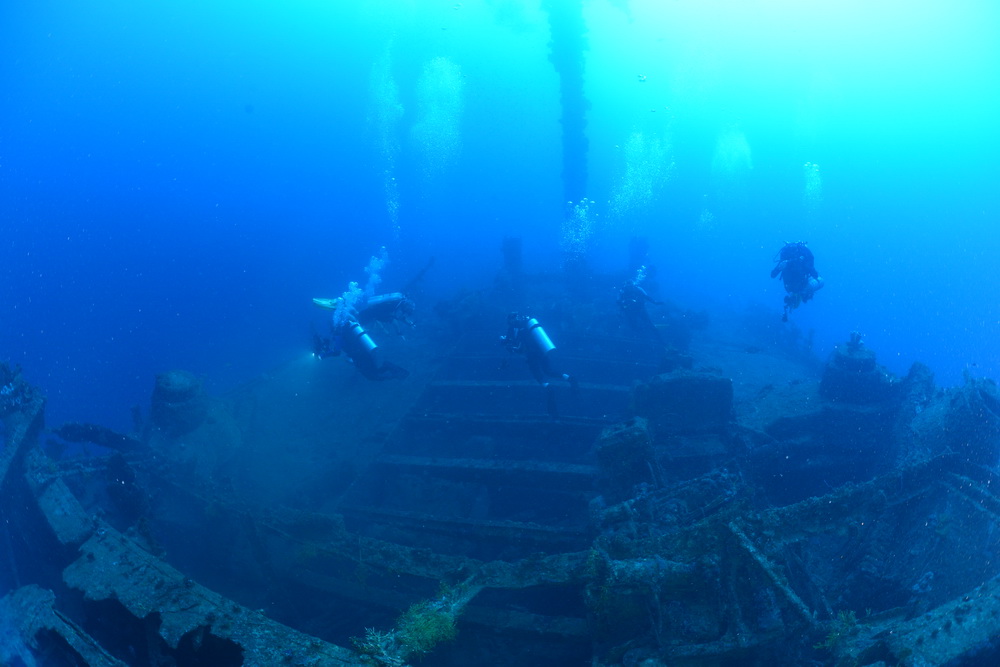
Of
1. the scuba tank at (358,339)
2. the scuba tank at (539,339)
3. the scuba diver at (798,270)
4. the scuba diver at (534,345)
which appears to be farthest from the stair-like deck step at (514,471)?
the scuba diver at (798,270)

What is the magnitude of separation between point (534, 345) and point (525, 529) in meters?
4.37

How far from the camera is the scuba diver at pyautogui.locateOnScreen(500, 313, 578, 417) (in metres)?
10.5

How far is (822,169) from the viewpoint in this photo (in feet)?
524

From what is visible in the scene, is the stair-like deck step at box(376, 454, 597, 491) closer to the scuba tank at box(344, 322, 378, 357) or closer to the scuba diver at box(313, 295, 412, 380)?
the scuba diver at box(313, 295, 412, 380)

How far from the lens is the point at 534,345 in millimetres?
10539

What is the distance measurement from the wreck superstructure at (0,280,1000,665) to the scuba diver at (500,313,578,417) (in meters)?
0.88

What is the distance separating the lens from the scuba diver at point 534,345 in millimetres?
10453

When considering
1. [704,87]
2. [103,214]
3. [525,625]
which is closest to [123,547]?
[525,625]

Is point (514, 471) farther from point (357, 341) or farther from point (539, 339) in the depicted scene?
point (357, 341)

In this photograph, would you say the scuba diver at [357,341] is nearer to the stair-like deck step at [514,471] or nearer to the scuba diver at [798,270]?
the stair-like deck step at [514,471]

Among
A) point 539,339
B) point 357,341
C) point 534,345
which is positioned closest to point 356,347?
point 357,341

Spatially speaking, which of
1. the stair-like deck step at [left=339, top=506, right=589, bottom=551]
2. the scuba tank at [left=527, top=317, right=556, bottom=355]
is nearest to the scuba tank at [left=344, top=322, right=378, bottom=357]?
the scuba tank at [left=527, top=317, right=556, bottom=355]

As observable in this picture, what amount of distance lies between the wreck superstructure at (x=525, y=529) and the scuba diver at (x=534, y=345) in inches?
34.7

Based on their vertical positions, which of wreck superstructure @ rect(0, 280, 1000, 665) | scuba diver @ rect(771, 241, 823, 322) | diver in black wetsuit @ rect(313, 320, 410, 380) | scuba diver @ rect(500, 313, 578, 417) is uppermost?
scuba diver @ rect(771, 241, 823, 322)
